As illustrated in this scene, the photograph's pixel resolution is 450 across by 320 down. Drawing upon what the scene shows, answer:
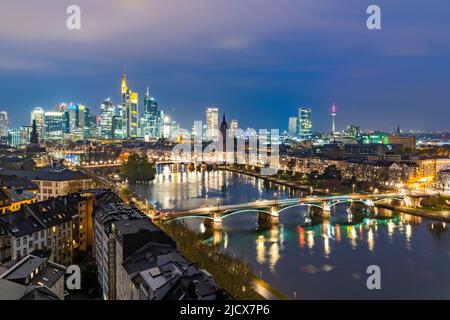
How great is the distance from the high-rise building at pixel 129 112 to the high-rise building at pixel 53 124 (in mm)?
11487

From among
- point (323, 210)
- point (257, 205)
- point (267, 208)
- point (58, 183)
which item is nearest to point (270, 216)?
point (267, 208)

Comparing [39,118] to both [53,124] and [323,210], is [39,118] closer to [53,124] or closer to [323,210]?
[53,124]

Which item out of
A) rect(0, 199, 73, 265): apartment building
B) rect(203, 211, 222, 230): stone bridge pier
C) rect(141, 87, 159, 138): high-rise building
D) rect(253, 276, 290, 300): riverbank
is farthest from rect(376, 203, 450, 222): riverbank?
rect(141, 87, 159, 138): high-rise building

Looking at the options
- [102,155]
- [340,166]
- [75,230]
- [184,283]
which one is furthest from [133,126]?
[184,283]

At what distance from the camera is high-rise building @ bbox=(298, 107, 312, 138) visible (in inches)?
3907

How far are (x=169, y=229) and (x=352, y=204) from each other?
9.41m

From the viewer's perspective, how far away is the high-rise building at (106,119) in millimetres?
83625

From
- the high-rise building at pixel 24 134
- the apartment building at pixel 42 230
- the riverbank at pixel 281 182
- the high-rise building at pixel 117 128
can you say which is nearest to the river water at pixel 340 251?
the apartment building at pixel 42 230

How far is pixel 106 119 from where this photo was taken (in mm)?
85625

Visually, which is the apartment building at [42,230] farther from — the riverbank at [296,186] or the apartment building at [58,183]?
the riverbank at [296,186]

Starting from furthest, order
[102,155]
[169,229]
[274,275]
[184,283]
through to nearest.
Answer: [102,155], [169,229], [274,275], [184,283]
